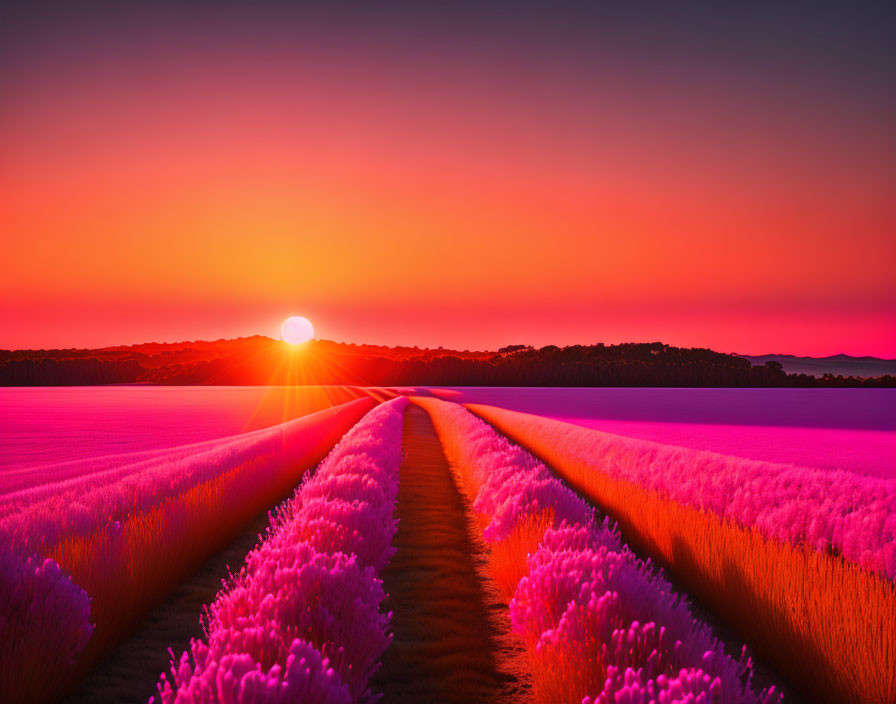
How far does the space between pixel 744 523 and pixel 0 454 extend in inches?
860

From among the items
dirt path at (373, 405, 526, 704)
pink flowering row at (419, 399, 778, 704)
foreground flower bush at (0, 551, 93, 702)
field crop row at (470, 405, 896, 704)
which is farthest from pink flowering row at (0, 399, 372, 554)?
field crop row at (470, 405, 896, 704)

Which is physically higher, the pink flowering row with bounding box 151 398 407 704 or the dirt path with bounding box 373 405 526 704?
the pink flowering row with bounding box 151 398 407 704

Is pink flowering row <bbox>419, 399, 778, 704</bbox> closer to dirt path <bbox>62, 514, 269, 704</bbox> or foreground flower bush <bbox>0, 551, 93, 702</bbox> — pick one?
dirt path <bbox>62, 514, 269, 704</bbox>

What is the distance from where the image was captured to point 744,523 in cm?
763

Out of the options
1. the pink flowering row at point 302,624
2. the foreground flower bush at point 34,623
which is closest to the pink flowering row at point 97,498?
the foreground flower bush at point 34,623

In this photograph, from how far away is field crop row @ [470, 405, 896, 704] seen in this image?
4.05m

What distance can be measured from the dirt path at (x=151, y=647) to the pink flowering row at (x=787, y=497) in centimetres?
582

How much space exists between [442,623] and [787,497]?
5297 mm

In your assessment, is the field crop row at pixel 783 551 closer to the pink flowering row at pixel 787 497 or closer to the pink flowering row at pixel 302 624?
the pink flowering row at pixel 787 497

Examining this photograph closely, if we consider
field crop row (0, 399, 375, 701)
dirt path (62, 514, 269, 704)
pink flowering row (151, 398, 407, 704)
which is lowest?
dirt path (62, 514, 269, 704)

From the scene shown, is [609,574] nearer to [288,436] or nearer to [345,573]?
[345,573]

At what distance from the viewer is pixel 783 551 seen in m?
5.43

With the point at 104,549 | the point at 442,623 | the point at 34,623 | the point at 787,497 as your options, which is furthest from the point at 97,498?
the point at 787,497

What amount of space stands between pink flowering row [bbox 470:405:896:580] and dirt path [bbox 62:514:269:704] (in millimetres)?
5818
